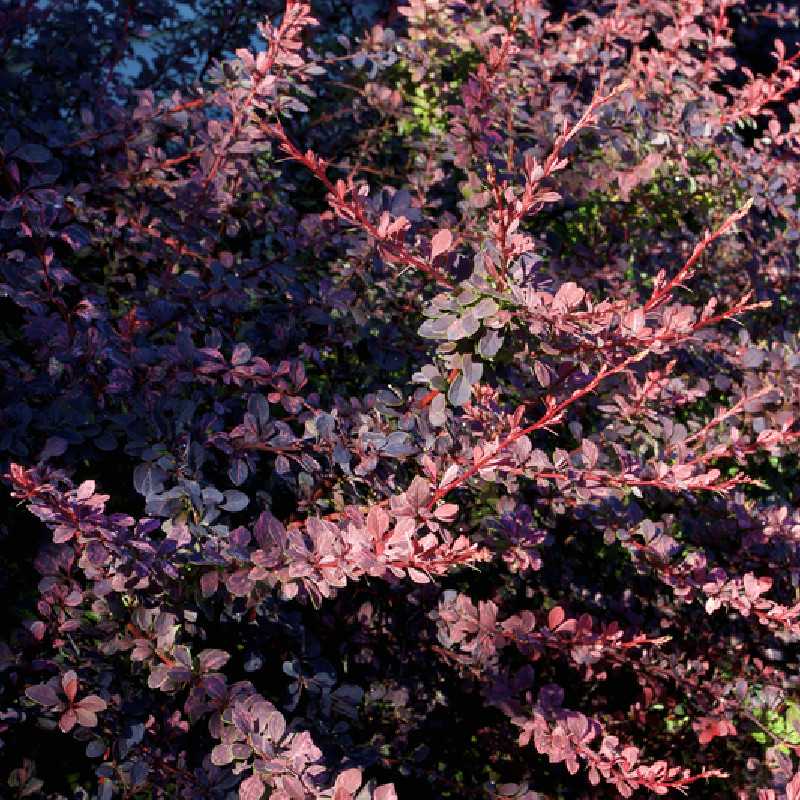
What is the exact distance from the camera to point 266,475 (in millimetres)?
2141

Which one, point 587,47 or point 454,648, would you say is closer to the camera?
point 454,648

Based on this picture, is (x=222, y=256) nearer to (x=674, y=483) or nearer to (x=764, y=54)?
(x=674, y=483)

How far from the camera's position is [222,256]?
205 cm

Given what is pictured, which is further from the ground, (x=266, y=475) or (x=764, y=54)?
(x=764, y=54)

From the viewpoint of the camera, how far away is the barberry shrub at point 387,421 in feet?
5.11

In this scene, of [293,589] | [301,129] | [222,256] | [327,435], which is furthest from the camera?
[301,129]

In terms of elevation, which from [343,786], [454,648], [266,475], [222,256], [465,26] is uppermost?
[465,26]

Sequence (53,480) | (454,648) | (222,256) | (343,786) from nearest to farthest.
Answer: (343,786), (53,480), (222,256), (454,648)

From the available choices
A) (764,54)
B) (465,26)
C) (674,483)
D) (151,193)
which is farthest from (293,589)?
(764,54)

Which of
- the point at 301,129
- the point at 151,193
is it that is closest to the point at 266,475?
the point at 151,193

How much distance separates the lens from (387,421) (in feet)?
6.31

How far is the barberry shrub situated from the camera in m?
1.56

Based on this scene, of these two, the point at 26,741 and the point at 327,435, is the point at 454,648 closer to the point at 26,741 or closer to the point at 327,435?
the point at 327,435

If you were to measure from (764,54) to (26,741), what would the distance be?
5.31 meters
